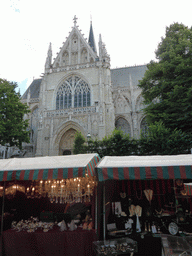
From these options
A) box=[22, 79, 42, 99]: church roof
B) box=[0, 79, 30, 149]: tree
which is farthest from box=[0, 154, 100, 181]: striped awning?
box=[22, 79, 42, 99]: church roof

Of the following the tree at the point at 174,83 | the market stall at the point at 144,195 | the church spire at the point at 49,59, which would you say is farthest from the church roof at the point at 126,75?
the market stall at the point at 144,195

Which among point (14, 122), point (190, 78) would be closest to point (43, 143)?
point (14, 122)

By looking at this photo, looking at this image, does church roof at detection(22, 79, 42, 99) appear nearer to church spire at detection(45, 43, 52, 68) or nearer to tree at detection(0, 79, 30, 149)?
church spire at detection(45, 43, 52, 68)

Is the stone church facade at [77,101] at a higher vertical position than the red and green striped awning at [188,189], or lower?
higher

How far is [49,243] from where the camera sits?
4.99 meters

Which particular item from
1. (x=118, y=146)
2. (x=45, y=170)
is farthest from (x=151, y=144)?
(x=45, y=170)

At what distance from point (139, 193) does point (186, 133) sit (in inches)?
331

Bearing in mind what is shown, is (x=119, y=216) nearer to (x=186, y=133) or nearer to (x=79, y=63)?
(x=186, y=133)

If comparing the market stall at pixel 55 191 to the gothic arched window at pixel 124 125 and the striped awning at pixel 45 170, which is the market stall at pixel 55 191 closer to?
the striped awning at pixel 45 170

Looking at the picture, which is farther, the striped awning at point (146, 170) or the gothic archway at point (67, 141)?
the gothic archway at point (67, 141)

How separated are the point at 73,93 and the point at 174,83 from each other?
14.3m

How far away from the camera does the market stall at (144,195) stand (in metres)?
4.55

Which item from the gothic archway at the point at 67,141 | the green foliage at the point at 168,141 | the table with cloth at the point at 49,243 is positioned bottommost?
the table with cloth at the point at 49,243

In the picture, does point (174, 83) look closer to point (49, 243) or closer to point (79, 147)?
point (79, 147)
